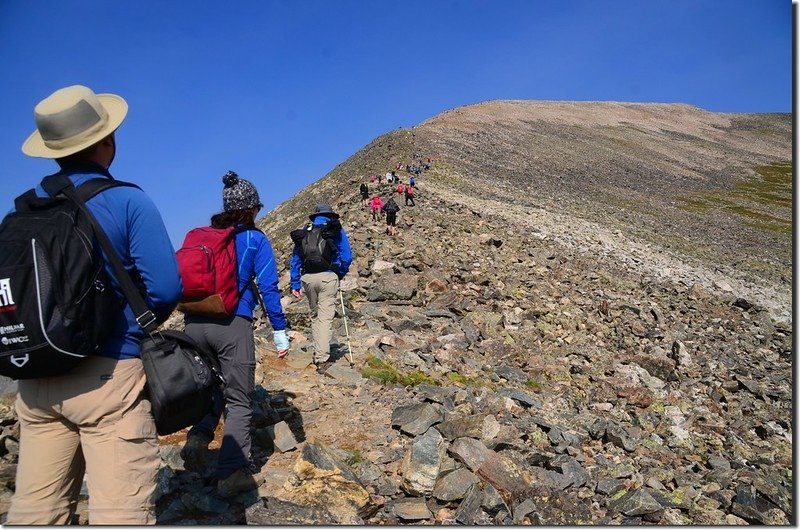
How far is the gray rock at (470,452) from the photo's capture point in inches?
227

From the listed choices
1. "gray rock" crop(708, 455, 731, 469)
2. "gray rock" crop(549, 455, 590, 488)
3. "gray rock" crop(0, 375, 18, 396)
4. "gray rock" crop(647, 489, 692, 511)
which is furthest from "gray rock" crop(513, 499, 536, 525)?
"gray rock" crop(0, 375, 18, 396)

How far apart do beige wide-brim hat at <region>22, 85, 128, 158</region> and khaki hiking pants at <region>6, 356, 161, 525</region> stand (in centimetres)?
122

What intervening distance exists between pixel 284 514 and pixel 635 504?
12.7 feet

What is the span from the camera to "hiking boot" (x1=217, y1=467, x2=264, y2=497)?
4.79m

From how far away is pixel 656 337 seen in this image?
15531mm

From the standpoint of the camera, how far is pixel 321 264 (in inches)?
352

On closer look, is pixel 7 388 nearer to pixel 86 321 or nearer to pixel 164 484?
pixel 164 484

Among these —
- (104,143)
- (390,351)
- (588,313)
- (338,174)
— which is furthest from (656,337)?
(338,174)

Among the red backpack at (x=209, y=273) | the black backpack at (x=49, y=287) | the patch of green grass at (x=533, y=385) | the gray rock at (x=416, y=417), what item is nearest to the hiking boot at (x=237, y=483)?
the red backpack at (x=209, y=273)

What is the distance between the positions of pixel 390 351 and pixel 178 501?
5678 millimetres

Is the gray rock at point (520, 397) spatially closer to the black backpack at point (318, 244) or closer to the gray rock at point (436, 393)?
the gray rock at point (436, 393)

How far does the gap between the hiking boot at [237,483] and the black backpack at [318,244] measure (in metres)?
4.37

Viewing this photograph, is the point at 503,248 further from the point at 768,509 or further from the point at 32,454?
the point at 32,454

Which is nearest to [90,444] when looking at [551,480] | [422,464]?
[422,464]
